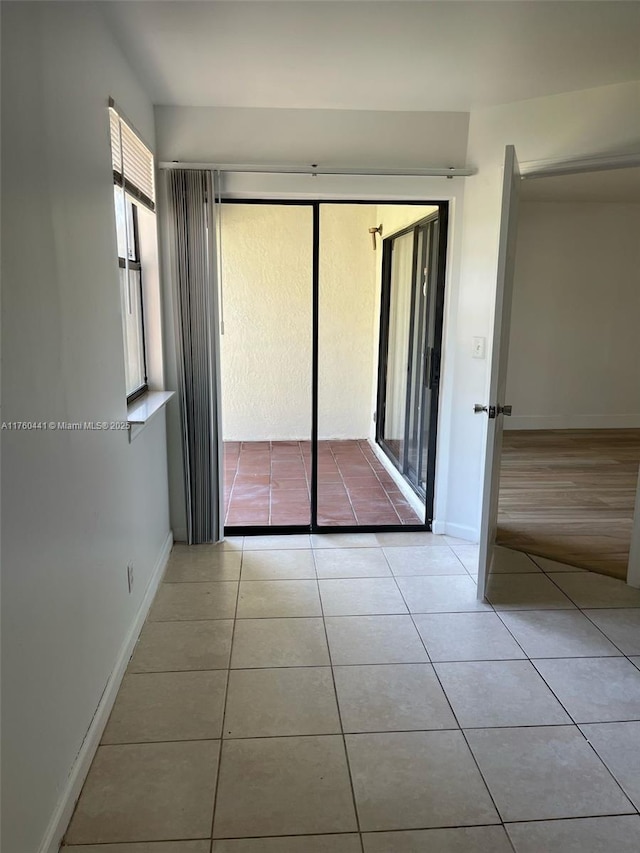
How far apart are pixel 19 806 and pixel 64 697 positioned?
12.8 inches

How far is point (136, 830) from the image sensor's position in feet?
5.24

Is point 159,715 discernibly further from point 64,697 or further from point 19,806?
point 19,806

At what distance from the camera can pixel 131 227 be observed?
117 inches

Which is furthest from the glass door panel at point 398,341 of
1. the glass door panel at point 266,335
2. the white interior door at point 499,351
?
the white interior door at point 499,351

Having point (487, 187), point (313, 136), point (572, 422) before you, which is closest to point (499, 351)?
point (487, 187)

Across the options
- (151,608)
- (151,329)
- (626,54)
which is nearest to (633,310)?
(626,54)

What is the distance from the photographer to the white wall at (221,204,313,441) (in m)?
5.29

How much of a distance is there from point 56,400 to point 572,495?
153 inches

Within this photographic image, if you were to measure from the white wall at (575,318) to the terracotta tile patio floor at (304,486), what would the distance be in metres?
2.23

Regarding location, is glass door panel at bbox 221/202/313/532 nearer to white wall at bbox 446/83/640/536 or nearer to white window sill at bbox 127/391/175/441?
white wall at bbox 446/83/640/536

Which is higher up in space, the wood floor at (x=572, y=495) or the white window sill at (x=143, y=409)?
the white window sill at (x=143, y=409)

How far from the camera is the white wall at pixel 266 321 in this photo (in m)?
5.29

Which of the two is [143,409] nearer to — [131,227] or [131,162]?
[131,227]

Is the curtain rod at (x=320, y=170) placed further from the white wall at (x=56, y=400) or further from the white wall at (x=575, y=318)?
the white wall at (x=575, y=318)
